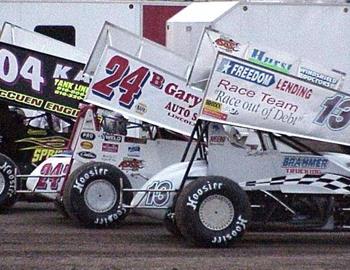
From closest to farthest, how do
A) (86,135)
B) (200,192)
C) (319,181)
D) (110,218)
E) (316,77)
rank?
(200,192) → (319,181) → (110,218) → (86,135) → (316,77)

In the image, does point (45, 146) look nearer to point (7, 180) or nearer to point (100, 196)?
point (7, 180)

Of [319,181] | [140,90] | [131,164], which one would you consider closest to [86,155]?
[131,164]

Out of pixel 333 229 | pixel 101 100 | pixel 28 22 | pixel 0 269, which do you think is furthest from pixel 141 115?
pixel 28 22

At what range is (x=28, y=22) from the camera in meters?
20.2

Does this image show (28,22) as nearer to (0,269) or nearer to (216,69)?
(216,69)

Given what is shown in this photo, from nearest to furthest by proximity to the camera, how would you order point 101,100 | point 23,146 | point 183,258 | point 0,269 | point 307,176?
point 0,269, point 183,258, point 307,176, point 101,100, point 23,146

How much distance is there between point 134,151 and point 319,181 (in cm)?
288

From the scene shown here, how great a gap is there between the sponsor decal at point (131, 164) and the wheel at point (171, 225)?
4.99 ft

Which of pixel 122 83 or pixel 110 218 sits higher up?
pixel 122 83

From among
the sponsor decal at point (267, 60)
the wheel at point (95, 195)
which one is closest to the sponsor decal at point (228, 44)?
the sponsor decal at point (267, 60)

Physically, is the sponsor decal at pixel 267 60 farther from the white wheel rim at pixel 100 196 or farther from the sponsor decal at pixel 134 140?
the white wheel rim at pixel 100 196

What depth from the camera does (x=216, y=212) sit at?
12.7m

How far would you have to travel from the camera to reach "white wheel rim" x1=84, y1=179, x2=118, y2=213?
14453 mm

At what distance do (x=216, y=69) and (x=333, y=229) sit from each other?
2.04m
